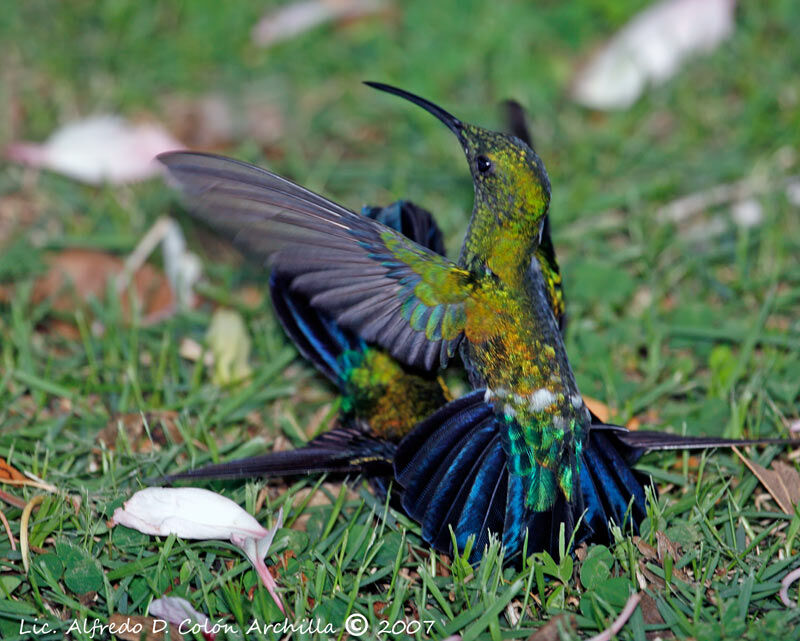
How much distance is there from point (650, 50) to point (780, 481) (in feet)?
8.21

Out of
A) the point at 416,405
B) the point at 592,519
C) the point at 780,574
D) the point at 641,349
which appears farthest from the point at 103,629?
the point at 641,349

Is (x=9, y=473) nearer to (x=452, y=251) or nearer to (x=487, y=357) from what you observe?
(x=487, y=357)

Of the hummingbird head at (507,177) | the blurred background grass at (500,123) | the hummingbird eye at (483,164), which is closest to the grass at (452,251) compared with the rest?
the blurred background grass at (500,123)

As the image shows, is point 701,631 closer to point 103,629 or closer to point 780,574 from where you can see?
point 780,574

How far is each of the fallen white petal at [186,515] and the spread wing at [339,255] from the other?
0.56m

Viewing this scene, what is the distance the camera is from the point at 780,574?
227cm

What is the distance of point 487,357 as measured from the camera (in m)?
2.31

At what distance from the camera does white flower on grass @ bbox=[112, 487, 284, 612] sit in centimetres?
230

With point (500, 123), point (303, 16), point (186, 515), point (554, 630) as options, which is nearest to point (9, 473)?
point (186, 515)

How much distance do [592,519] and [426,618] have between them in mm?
473

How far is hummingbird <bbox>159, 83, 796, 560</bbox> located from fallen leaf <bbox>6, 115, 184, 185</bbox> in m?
1.74

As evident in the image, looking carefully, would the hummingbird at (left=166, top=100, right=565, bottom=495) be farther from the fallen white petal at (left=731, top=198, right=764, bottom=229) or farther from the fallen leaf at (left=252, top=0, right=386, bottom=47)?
the fallen leaf at (left=252, top=0, right=386, bottom=47)

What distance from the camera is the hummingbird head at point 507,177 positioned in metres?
2.25


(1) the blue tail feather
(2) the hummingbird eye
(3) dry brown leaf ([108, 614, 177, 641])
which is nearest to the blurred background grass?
(1) the blue tail feather
